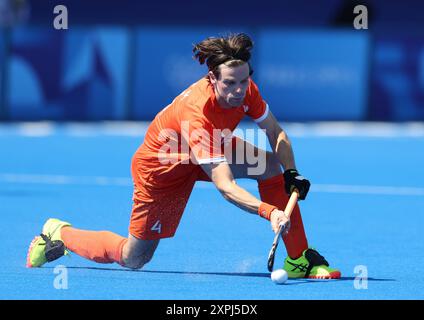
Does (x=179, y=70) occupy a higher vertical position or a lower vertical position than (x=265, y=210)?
lower

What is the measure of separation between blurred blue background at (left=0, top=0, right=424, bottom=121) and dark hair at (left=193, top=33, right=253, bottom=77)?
1359cm

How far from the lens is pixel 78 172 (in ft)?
50.8

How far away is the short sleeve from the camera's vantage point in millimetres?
8016

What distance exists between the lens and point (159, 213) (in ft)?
26.6

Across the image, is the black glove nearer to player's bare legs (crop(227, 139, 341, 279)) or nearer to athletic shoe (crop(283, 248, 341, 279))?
player's bare legs (crop(227, 139, 341, 279))

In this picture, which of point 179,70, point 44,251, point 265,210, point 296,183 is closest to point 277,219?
point 265,210

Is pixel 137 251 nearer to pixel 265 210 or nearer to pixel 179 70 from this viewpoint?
pixel 265 210

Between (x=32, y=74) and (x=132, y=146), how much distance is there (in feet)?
11.0

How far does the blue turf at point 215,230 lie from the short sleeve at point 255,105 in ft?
3.48

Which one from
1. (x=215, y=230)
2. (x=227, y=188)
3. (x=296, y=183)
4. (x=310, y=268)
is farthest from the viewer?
(x=215, y=230)

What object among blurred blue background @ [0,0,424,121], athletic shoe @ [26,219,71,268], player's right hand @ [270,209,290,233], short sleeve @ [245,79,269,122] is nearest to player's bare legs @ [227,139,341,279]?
short sleeve @ [245,79,269,122]

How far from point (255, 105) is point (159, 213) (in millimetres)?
931

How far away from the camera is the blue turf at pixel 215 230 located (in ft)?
25.2
